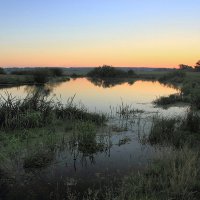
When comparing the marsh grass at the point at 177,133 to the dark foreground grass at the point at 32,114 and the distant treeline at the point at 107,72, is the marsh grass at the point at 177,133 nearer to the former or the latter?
the dark foreground grass at the point at 32,114

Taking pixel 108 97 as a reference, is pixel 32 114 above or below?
above

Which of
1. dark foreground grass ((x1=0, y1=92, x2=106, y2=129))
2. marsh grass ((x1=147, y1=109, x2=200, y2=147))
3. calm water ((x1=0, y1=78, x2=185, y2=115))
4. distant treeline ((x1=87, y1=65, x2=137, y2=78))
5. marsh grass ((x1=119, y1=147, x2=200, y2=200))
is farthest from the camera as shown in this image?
distant treeline ((x1=87, y1=65, x2=137, y2=78))

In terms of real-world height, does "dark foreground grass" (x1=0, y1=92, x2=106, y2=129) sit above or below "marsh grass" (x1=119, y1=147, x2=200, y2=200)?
above

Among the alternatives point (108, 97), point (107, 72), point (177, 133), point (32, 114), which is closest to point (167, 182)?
point (177, 133)

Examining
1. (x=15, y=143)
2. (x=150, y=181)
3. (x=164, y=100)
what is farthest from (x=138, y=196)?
(x=164, y=100)

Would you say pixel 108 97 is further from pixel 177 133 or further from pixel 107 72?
pixel 107 72

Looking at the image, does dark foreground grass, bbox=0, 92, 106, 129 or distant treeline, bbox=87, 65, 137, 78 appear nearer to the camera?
dark foreground grass, bbox=0, 92, 106, 129

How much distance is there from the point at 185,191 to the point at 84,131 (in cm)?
461

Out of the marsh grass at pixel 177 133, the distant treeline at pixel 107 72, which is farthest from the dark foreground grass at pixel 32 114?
the distant treeline at pixel 107 72

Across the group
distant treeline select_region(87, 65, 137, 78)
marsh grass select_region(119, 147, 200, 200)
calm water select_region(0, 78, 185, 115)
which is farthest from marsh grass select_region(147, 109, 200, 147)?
distant treeline select_region(87, 65, 137, 78)

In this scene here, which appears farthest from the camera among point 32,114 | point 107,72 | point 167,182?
point 107,72

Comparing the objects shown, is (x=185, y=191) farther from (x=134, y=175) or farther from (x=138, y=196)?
(x=134, y=175)

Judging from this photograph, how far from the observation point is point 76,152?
875 centimetres

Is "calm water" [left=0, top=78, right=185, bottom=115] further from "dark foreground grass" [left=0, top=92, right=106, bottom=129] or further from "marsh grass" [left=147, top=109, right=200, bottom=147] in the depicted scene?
"marsh grass" [left=147, top=109, right=200, bottom=147]
